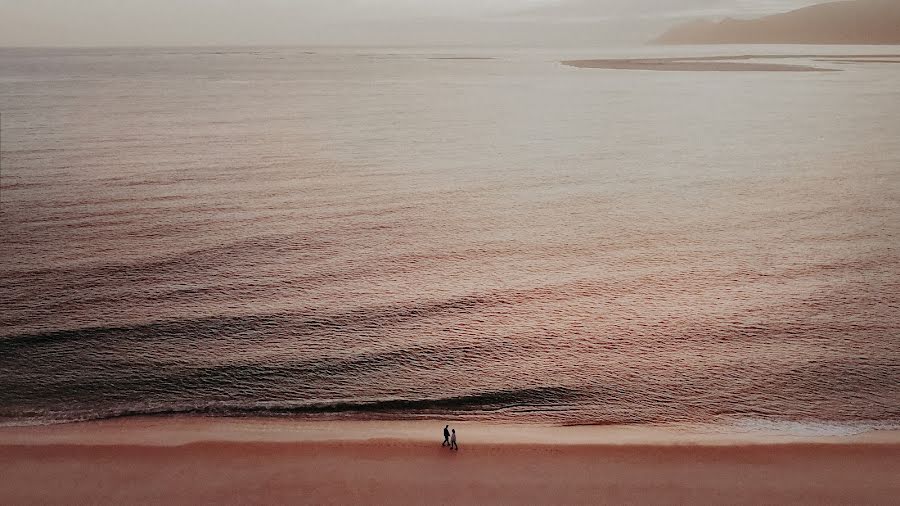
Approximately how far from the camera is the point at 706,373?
80.4 ft

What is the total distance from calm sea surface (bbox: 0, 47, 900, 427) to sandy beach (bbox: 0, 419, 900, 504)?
3.71ft

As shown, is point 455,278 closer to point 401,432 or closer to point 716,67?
point 401,432

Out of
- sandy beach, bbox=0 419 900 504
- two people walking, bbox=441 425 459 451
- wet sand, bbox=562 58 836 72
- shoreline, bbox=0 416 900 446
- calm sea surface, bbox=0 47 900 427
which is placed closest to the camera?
sandy beach, bbox=0 419 900 504

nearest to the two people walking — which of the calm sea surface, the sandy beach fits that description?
the sandy beach

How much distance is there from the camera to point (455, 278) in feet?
104

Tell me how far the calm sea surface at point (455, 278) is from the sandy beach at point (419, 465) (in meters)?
1.13

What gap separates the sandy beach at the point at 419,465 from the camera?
1900 cm

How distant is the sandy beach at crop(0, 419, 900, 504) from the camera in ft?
62.3

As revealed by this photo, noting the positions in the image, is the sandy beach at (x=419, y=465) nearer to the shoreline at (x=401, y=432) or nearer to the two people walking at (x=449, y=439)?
the shoreline at (x=401, y=432)

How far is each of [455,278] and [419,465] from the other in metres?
12.5

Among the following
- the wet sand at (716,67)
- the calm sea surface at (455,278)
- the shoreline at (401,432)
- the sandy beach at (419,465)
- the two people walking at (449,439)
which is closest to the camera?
the sandy beach at (419,465)

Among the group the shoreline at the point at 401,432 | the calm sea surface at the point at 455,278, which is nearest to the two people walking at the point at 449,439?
the shoreline at the point at 401,432

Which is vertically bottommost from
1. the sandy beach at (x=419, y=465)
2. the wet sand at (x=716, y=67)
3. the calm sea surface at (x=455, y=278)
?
the sandy beach at (x=419, y=465)

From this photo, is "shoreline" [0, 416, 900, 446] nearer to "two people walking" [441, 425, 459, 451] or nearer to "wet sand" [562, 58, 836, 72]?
"two people walking" [441, 425, 459, 451]
